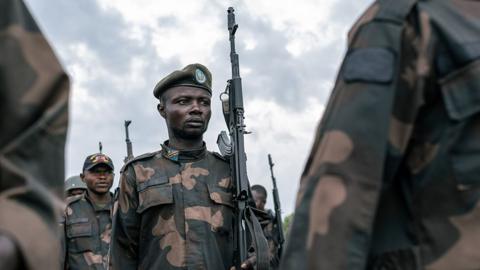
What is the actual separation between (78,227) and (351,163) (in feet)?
26.1

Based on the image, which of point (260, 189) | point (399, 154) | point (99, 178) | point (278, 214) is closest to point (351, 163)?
point (399, 154)

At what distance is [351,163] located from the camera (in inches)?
81.0

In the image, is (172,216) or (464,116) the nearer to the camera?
(464,116)

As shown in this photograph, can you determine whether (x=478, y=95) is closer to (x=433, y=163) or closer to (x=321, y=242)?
(x=433, y=163)

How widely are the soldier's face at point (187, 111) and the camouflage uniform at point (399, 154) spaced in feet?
13.2

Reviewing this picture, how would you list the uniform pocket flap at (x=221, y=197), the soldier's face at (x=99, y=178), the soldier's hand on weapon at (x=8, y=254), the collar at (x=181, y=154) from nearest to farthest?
the soldier's hand on weapon at (x=8, y=254)
the uniform pocket flap at (x=221, y=197)
the collar at (x=181, y=154)
the soldier's face at (x=99, y=178)

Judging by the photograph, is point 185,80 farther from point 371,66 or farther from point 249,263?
point 371,66

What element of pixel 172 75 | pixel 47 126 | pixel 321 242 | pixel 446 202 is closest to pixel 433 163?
pixel 446 202

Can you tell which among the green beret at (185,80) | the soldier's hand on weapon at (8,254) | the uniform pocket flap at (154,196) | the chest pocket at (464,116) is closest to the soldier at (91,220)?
the green beret at (185,80)

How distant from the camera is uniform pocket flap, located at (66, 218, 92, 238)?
31.4ft

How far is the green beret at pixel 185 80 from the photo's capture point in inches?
257

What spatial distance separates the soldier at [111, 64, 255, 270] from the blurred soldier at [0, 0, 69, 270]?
3.85m

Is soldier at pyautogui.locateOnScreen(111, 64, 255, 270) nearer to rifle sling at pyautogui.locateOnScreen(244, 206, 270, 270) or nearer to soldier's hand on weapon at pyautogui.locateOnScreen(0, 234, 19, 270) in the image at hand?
rifle sling at pyautogui.locateOnScreen(244, 206, 270, 270)

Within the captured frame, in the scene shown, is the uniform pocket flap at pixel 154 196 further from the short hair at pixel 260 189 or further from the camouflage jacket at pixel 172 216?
the short hair at pixel 260 189
